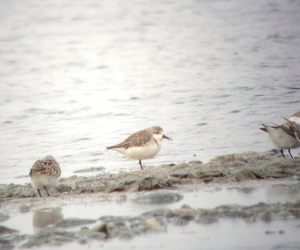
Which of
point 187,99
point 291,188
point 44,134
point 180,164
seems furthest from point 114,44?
point 291,188

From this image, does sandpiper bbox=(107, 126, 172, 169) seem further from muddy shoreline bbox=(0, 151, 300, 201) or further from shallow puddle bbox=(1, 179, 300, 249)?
shallow puddle bbox=(1, 179, 300, 249)

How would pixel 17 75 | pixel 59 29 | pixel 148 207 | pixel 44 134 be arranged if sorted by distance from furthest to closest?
pixel 59 29 < pixel 17 75 < pixel 44 134 < pixel 148 207

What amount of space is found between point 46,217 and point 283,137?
14.0 feet

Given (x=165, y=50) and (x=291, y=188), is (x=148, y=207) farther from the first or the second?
(x=165, y=50)

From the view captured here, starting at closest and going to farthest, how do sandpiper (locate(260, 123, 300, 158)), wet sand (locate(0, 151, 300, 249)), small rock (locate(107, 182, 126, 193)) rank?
1. wet sand (locate(0, 151, 300, 249))
2. small rock (locate(107, 182, 126, 193))
3. sandpiper (locate(260, 123, 300, 158))

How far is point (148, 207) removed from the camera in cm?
987

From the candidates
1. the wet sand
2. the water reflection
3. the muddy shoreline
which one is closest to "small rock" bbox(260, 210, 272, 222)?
the wet sand

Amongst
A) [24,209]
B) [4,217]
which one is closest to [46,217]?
[4,217]

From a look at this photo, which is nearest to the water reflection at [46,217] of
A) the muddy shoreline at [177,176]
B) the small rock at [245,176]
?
the muddy shoreline at [177,176]

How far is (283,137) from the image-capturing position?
1267cm

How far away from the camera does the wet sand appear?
8578 mm

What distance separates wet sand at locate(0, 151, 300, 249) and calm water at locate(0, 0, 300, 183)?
1859 mm

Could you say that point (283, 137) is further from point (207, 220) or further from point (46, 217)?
point (46, 217)

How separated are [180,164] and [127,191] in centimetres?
177
